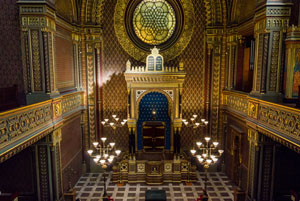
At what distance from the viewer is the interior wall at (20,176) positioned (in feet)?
27.1

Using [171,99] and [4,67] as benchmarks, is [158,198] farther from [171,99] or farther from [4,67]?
[4,67]

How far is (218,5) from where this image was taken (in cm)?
1139

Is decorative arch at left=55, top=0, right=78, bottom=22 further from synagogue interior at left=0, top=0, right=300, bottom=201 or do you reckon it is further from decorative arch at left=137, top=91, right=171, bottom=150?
decorative arch at left=137, top=91, right=171, bottom=150

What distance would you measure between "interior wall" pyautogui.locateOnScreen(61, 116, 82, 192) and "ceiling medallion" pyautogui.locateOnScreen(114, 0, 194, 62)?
471cm

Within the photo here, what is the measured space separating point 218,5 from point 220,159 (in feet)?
26.0

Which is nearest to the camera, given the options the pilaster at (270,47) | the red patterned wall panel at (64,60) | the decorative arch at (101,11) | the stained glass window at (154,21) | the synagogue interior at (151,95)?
the pilaster at (270,47)

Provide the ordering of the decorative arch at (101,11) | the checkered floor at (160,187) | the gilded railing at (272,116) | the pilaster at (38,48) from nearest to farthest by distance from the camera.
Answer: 1. the gilded railing at (272,116)
2. the pilaster at (38,48)
3. the checkered floor at (160,187)
4. the decorative arch at (101,11)

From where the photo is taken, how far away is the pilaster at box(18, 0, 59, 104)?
736 centimetres

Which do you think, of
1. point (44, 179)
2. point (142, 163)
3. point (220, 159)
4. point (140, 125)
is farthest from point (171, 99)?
point (44, 179)

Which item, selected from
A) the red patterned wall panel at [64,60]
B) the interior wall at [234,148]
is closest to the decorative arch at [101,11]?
the red patterned wall panel at [64,60]

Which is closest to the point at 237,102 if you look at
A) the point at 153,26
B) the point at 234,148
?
the point at 234,148

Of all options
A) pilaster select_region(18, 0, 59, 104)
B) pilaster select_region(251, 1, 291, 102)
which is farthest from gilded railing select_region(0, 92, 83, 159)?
pilaster select_region(251, 1, 291, 102)

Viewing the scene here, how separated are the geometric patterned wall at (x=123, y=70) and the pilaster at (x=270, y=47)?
4168 millimetres

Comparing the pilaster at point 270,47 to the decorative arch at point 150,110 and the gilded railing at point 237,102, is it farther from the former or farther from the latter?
the decorative arch at point 150,110
